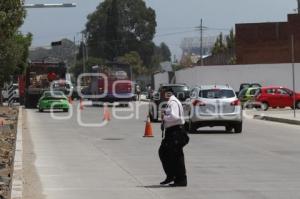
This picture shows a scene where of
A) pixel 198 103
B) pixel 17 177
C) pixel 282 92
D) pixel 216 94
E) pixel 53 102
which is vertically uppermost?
pixel 216 94

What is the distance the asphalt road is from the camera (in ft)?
40.7

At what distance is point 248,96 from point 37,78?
17635mm

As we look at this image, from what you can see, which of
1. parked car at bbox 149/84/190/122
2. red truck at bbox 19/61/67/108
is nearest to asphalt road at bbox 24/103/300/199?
parked car at bbox 149/84/190/122

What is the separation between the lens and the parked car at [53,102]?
4847cm

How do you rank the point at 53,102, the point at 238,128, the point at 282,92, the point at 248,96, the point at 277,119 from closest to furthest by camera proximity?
1. the point at 238,128
2. the point at 277,119
3. the point at 282,92
4. the point at 53,102
5. the point at 248,96

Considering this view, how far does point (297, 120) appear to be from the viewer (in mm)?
33656

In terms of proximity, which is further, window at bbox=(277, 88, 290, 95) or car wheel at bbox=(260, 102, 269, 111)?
window at bbox=(277, 88, 290, 95)

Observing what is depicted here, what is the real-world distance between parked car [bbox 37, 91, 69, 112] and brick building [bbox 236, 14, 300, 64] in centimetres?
3076

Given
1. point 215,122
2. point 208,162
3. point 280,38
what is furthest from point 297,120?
point 280,38

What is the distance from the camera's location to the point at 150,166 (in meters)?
16.4

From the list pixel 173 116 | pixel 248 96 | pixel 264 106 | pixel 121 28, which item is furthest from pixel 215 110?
pixel 121 28

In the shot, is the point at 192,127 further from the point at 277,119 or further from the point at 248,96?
the point at 248,96

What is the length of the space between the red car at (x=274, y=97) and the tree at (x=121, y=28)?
82914 millimetres

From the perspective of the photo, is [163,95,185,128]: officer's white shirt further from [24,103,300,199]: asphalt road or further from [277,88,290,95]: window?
[277,88,290,95]: window
